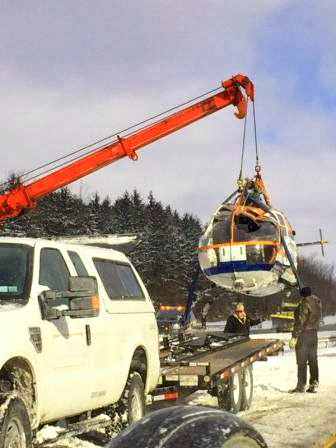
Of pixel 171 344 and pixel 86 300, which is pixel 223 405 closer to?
pixel 171 344

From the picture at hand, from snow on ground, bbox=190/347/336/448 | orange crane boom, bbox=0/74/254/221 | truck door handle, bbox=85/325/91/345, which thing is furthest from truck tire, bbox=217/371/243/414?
orange crane boom, bbox=0/74/254/221

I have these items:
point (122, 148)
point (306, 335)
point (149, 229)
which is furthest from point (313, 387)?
point (149, 229)

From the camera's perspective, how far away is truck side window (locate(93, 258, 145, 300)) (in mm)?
7176

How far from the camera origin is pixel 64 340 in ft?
18.8

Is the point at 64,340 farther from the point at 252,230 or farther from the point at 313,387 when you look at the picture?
the point at 252,230

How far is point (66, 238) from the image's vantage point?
811 cm

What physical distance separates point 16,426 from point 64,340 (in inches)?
41.2

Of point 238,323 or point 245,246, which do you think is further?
point 245,246

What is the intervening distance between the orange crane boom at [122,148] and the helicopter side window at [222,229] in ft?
12.0

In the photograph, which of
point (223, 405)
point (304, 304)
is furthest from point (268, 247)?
point (223, 405)

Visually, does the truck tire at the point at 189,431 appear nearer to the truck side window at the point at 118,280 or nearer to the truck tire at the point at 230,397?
the truck side window at the point at 118,280

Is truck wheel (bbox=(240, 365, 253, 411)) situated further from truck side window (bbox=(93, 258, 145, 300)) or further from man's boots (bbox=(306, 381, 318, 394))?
truck side window (bbox=(93, 258, 145, 300))

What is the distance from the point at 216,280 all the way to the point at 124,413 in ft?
34.5

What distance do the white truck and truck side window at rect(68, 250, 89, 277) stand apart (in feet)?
0.04
